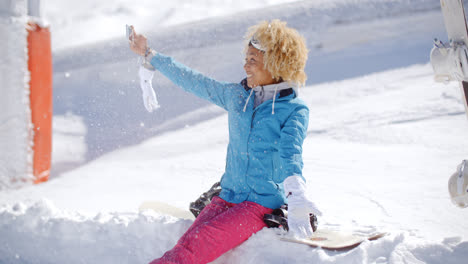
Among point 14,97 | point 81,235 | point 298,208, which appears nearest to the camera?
point 298,208

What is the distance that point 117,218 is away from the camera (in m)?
2.36

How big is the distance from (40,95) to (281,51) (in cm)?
290

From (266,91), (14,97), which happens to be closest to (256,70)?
(266,91)

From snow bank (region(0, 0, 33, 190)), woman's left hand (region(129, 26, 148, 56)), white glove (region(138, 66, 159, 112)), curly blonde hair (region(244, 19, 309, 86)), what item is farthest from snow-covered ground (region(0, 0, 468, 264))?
woman's left hand (region(129, 26, 148, 56))

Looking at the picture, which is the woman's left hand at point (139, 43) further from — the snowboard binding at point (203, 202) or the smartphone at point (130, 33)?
the snowboard binding at point (203, 202)

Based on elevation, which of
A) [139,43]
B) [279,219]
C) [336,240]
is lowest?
[336,240]

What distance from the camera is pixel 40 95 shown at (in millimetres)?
4055

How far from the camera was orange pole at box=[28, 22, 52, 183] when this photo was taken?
3.99 meters

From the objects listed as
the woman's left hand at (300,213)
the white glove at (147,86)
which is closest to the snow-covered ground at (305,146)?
the woman's left hand at (300,213)

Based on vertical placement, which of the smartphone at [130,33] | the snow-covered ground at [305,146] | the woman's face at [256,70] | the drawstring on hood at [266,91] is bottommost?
the snow-covered ground at [305,146]

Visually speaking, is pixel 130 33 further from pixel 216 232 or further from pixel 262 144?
pixel 216 232

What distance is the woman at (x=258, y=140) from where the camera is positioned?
182 cm

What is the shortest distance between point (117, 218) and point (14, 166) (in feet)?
6.68

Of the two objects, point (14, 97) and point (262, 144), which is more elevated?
point (14, 97)
